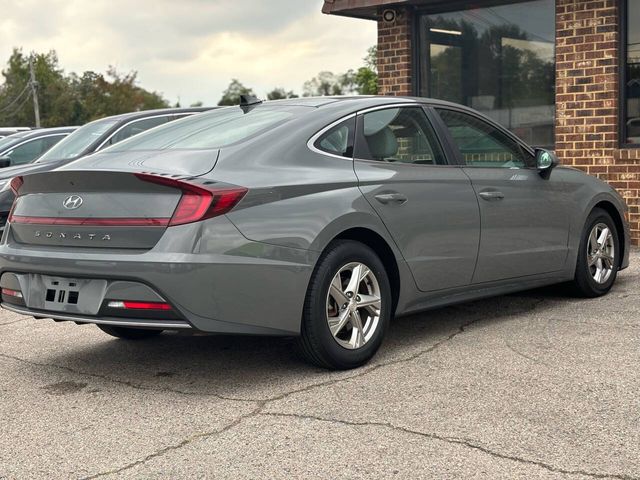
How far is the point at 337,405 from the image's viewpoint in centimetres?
443

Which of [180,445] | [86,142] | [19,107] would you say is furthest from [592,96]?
[19,107]

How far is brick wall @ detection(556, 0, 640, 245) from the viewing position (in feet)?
33.8

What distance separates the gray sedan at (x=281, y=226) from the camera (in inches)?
179

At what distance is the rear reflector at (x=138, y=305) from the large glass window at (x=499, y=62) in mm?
7615

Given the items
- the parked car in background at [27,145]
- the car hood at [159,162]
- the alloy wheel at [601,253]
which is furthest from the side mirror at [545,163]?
the parked car in background at [27,145]

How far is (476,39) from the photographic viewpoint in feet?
38.1

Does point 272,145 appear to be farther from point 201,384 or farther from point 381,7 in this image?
point 381,7

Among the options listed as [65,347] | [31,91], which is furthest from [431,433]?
[31,91]

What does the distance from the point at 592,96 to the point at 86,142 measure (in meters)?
5.87

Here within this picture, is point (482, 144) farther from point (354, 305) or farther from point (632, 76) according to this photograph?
point (632, 76)

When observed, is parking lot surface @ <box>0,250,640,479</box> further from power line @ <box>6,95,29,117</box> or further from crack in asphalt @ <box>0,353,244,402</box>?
power line @ <box>6,95,29,117</box>

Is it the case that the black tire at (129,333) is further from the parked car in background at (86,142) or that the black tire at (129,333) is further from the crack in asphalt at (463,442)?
the parked car in background at (86,142)

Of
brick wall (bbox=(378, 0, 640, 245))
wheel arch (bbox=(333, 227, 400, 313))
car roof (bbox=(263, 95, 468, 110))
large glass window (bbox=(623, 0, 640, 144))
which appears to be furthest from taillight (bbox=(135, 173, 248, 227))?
large glass window (bbox=(623, 0, 640, 144))

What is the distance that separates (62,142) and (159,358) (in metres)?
6.35
